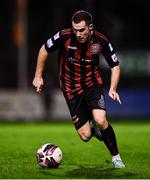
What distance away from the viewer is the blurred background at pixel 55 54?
28469mm

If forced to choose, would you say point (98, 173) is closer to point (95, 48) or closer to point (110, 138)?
point (110, 138)

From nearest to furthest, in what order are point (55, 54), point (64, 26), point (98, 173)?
point (98, 173)
point (55, 54)
point (64, 26)

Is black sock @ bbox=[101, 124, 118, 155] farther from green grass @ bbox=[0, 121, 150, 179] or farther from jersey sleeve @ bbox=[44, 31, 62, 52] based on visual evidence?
jersey sleeve @ bbox=[44, 31, 62, 52]

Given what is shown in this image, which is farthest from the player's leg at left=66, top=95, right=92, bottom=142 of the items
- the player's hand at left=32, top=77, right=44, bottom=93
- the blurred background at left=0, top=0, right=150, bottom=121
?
the blurred background at left=0, top=0, right=150, bottom=121

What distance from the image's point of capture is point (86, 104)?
11133mm

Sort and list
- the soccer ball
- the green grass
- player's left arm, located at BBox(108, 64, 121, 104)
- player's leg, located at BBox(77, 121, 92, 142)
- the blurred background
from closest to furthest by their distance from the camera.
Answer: the green grass
player's left arm, located at BBox(108, 64, 121, 104)
the soccer ball
player's leg, located at BBox(77, 121, 92, 142)
the blurred background

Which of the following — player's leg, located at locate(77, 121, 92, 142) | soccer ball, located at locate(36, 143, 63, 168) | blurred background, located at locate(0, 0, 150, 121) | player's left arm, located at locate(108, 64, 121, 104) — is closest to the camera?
player's left arm, located at locate(108, 64, 121, 104)

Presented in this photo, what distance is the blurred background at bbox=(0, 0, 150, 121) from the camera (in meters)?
28.5

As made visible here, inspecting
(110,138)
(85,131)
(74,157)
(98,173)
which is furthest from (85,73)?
(74,157)

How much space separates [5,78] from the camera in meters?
33.8

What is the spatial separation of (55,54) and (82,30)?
25.4m

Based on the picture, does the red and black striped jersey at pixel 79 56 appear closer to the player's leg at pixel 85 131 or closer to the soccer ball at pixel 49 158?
the player's leg at pixel 85 131

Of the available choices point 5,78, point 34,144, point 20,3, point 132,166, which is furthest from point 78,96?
point 5,78

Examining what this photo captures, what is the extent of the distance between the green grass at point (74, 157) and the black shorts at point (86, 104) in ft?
2.25
